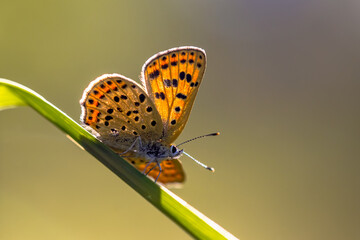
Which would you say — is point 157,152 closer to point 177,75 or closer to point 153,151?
point 153,151

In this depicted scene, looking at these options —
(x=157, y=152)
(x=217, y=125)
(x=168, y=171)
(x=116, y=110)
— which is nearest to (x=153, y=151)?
(x=157, y=152)

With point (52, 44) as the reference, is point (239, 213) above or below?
below

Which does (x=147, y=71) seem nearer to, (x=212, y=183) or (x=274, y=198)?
(x=212, y=183)

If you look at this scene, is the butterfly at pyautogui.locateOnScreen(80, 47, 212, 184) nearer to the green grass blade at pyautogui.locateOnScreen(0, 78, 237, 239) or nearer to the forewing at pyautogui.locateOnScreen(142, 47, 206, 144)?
the forewing at pyautogui.locateOnScreen(142, 47, 206, 144)

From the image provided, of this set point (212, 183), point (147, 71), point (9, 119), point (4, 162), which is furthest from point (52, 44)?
point (147, 71)

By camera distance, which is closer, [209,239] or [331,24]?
[209,239]

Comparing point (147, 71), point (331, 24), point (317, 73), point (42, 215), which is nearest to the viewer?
point (147, 71)

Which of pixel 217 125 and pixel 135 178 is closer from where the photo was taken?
pixel 135 178
